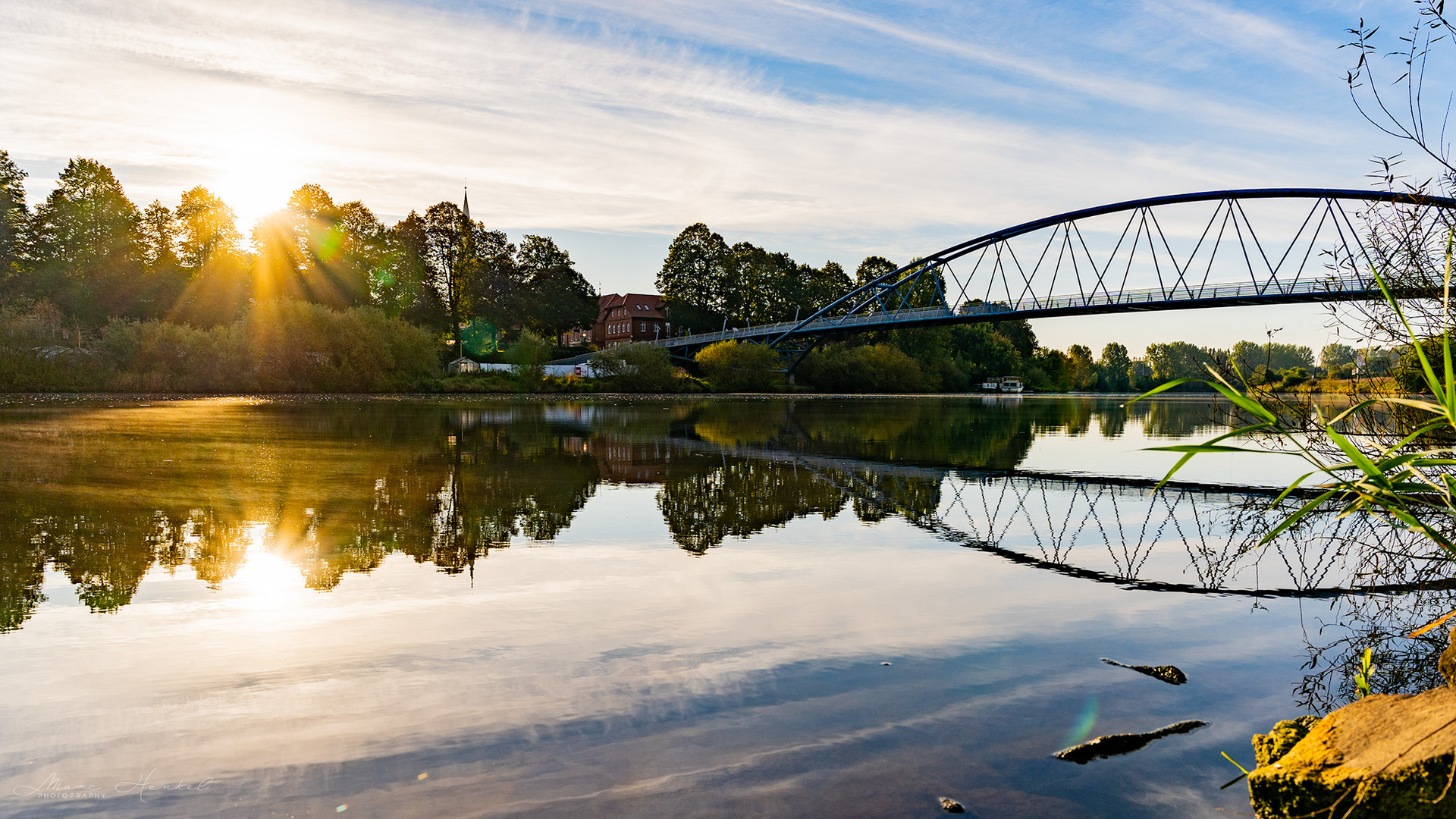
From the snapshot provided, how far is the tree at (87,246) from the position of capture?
69812mm

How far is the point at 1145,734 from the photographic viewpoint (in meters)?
5.02

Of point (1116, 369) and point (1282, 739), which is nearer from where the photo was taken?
point (1282, 739)

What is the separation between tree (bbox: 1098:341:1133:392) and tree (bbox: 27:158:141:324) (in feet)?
434

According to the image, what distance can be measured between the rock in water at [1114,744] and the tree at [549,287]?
100944mm

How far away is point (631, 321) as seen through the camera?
128 meters

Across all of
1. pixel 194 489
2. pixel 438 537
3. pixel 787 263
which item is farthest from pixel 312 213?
pixel 438 537

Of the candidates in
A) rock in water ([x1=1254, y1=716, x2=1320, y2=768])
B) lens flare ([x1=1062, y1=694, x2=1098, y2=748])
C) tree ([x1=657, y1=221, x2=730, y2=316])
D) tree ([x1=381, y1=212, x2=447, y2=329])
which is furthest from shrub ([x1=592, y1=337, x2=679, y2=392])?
rock in water ([x1=1254, y1=716, x2=1320, y2=768])

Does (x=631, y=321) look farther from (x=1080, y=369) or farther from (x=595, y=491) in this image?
(x=595, y=491)

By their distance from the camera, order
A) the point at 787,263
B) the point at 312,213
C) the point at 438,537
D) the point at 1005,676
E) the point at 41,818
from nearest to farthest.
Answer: the point at 41,818
the point at 1005,676
the point at 438,537
the point at 312,213
the point at 787,263

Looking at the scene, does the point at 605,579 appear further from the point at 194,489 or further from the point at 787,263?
the point at 787,263

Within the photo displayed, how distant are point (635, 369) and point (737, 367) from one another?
39.0ft

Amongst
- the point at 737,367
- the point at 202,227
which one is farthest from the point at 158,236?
the point at 737,367

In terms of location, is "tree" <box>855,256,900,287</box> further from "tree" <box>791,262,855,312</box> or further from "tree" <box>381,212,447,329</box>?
"tree" <box>381,212,447,329</box>

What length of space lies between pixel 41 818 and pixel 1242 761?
5.88 meters
